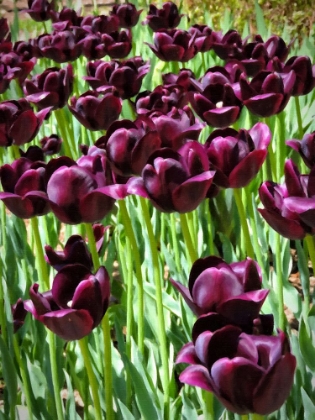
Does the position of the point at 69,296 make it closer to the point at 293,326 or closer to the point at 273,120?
the point at 293,326

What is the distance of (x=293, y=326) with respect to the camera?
138 cm

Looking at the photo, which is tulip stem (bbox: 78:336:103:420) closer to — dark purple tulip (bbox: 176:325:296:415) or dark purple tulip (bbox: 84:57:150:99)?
dark purple tulip (bbox: 176:325:296:415)

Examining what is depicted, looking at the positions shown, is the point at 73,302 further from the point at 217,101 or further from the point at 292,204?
the point at 217,101

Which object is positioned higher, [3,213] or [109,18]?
[109,18]

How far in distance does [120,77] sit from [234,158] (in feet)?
1.80

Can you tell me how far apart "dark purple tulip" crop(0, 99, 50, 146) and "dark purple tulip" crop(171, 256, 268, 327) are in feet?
1.77

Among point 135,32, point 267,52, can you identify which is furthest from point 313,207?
point 135,32

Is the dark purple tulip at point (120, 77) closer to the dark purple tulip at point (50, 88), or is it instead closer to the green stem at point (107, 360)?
the dark purple tulip at point (50, 88)

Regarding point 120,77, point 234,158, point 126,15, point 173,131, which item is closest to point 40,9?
point 126,15

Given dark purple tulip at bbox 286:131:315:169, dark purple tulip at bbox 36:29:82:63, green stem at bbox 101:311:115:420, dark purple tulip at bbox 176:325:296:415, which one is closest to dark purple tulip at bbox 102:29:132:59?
dark purple tulip at bbox 36:29:82:63

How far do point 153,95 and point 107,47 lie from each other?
23.0 inches

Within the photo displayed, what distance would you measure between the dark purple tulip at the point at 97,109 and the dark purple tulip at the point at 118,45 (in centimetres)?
52

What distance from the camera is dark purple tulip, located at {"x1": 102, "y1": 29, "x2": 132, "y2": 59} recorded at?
60.0 inches

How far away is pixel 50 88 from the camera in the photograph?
3.71 ft
